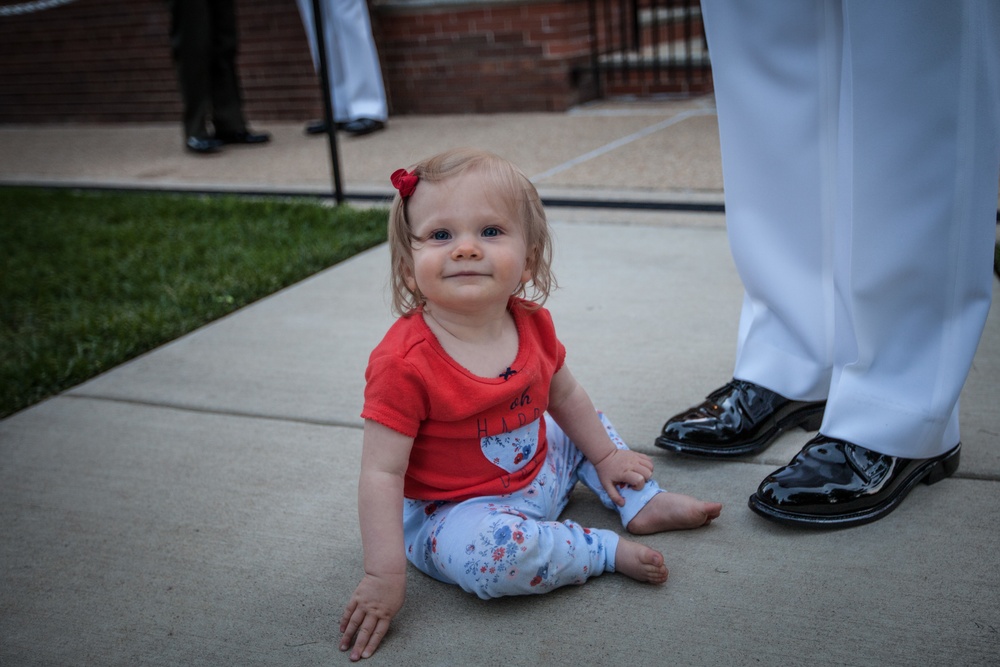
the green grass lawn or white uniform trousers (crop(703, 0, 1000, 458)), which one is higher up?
white uniform trousers (crop(703, 0, 1000, 458))

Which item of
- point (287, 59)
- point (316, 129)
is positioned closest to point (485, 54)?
point (316, 129)

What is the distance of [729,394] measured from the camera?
2.05m

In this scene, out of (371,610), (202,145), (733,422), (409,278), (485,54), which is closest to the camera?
(371,610)

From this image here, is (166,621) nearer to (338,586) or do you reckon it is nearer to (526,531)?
(338,586)

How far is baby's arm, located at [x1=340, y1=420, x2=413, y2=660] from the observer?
149 cm

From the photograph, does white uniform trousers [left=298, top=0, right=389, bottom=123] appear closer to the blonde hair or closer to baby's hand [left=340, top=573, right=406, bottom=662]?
the blonde hair

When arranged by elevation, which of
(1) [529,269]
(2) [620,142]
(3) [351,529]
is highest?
(1) [529,269]

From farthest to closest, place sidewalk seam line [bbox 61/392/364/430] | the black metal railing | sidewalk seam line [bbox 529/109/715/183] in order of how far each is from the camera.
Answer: the black metal railing → sidewalk seam line [bbox 529/109/715/183] → sidewalk seam line [bbox 61/392/364/430]

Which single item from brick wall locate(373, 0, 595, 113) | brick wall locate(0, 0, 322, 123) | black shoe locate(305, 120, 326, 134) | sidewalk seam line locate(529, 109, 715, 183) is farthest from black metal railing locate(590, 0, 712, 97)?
brick wall locate(0, 0, 322, 123)

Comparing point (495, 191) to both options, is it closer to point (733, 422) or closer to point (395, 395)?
point (395, 395)

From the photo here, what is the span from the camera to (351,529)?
185 cm

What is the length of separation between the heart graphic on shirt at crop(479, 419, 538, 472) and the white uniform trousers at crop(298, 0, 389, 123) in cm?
490

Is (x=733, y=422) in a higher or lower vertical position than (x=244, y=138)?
lower

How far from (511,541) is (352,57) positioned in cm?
540
